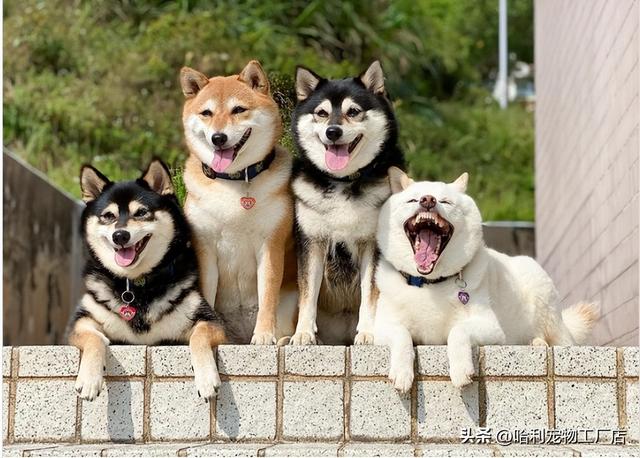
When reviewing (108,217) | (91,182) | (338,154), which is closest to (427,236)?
(338,154)

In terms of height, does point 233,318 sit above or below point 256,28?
below

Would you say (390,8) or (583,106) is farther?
(390,8)

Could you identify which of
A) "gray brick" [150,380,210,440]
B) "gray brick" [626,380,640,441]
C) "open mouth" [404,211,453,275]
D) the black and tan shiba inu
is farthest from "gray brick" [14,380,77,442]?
"gray brick" [626,380,640,441]

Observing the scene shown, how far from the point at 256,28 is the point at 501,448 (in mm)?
12494

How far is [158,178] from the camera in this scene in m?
4.11

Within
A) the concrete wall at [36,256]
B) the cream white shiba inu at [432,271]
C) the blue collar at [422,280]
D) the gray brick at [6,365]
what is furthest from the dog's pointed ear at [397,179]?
the concrete wall at [36,256]

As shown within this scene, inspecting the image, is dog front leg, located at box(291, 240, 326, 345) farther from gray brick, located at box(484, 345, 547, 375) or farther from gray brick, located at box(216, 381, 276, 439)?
gray brick, located at box(484, 345, 547, 375)

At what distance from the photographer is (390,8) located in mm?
17484

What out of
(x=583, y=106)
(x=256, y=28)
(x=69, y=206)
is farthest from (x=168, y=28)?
(x=583, y=106)

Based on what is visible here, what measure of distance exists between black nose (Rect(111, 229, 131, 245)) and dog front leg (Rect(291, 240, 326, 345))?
764mm

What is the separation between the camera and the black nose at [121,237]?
3.75 meters

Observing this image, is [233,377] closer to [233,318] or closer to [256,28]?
[233,318]

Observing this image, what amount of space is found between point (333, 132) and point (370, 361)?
3.23ft

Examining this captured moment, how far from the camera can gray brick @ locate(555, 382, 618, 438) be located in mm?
3424
